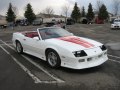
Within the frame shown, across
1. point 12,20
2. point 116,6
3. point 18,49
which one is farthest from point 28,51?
point 116,6

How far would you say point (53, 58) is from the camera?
7.83 meters

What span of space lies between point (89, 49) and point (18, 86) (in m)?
2.51

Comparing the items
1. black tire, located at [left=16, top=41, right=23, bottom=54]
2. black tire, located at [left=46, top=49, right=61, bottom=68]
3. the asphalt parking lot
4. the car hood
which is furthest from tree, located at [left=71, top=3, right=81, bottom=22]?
black tire, located at [left=46, top=49, right=61, bottom=68]

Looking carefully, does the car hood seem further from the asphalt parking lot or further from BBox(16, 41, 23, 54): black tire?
BBox(16, 41, 23, 54): black tire

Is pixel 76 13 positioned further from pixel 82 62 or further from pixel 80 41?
pixel 82 62

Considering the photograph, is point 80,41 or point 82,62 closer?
point 82,62

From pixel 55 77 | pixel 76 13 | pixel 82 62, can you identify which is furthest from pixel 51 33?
pixel 76 13

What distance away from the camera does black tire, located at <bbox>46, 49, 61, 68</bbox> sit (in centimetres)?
757

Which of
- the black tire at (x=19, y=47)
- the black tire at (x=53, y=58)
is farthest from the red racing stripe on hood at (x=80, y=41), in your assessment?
the black tire at (x=19, y=47)

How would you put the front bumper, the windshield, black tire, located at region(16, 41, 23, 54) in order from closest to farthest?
1. the front bumper
2. the windshield
3. black tire, located at region(16, 41, 23, 54)

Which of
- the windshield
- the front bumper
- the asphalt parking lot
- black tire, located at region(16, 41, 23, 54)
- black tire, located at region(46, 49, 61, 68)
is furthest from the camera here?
black tire, located at region(16, 41, 23, 54)

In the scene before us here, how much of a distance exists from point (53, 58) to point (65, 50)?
28.9 inches

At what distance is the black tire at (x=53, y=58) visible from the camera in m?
7.57

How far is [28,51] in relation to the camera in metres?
9.75
